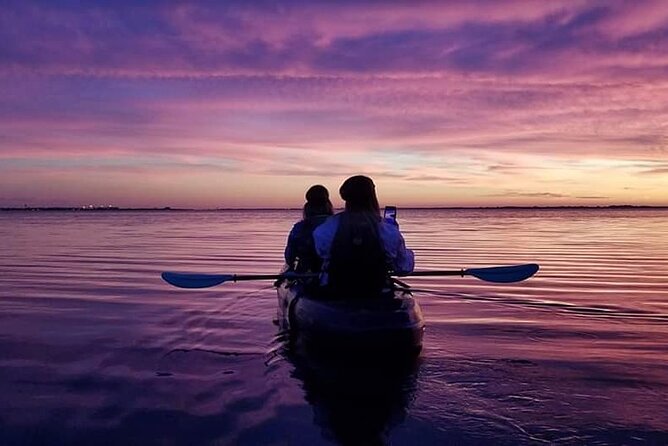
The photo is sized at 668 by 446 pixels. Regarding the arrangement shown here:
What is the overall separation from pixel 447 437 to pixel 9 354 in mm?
5825

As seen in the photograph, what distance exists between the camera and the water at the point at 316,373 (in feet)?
18.6

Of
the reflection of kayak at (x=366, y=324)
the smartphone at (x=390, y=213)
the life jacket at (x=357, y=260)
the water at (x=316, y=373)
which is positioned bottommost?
the water at (x=316, y=373)

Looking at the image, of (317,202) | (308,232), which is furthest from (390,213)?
(308,232)

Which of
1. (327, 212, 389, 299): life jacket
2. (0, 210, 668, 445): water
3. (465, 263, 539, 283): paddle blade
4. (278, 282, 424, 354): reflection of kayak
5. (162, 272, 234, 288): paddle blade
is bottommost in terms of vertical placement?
(0, 210, 668, 445): water

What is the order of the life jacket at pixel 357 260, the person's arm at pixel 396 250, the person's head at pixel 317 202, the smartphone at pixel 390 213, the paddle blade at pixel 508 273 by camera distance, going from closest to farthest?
the life jacket at pixel 357 260, the person's arm at pixel 396 250, the paddle blade at pixel 508 273, the person's head at pixel 317 202, the smartphone at pixel 390 213

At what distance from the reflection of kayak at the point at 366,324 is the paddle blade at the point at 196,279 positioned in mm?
2133

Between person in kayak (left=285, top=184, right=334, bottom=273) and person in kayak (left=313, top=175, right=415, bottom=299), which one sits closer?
person in kayak (left=313, top=175, right=415, bottom=299)

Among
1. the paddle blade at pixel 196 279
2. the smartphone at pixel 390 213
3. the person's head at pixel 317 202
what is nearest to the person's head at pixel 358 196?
the person's head at pixel 317 202

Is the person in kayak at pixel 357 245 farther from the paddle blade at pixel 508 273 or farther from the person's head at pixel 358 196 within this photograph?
the paddle blade at pixel 508 273

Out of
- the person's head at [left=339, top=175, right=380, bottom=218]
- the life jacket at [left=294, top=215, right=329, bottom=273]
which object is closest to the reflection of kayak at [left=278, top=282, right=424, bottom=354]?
the person's head at [left=339, top=175, right=380, bottom=218]

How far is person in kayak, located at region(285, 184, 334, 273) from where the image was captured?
10.1m

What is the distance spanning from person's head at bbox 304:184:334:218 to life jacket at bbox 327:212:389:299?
2327 mm

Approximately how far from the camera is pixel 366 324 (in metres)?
7.48

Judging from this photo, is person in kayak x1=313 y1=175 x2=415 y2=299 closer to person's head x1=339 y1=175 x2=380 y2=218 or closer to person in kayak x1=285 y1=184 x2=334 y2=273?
person's head x1=339 y1=175 x2=380 y2=218
